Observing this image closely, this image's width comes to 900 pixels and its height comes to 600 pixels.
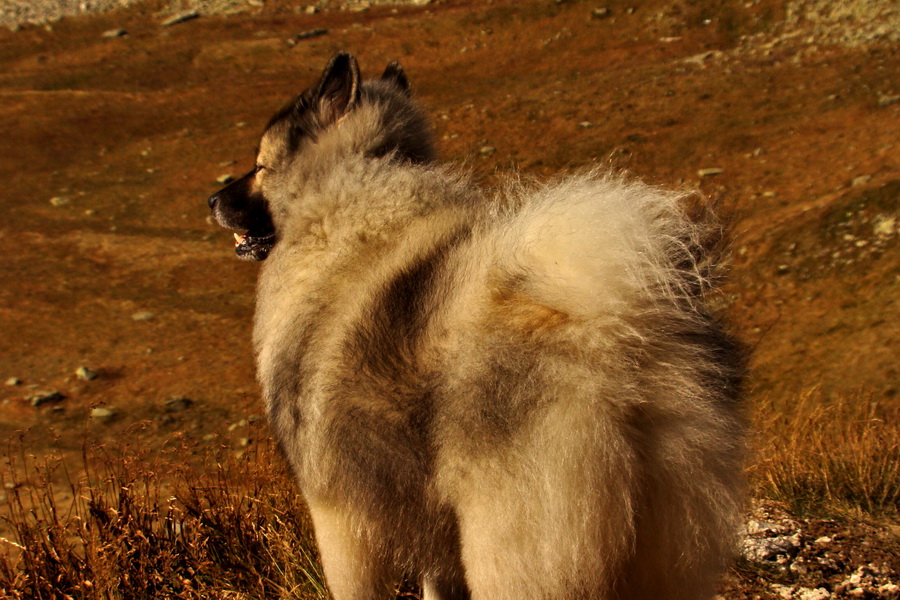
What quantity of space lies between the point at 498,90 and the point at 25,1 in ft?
36.1

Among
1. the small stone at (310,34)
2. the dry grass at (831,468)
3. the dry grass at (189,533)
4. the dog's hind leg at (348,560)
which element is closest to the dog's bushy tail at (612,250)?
the dog's hind leg at (348,560)

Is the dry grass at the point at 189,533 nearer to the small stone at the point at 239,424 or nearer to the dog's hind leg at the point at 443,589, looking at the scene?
the dog's hind leg at the point at 443,589

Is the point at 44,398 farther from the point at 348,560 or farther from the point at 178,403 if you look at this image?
the point at 348,560

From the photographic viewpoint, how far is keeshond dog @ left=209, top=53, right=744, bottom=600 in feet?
6.88

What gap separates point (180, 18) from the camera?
15930 mm

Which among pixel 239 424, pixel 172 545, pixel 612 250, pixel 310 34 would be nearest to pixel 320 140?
pixel 612 250

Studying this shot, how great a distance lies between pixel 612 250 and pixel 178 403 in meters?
5.71

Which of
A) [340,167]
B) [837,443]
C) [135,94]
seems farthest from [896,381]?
[135,94]

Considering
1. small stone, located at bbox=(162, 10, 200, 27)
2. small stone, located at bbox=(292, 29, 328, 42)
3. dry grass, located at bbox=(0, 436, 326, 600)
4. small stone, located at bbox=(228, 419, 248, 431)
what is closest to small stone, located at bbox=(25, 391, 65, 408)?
small stone, located at bbox=(228, 419, 248, 431)

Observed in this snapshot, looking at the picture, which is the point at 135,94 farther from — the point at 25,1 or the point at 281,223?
the point at 281,223

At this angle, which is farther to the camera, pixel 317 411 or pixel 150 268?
Result: pixel 150 268

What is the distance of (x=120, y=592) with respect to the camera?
10.8 feet

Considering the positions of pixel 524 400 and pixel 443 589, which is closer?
pixel 524 400

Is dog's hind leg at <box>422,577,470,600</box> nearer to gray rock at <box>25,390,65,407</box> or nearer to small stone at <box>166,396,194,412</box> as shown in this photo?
small stone at <box>166,396,194,412</box>
